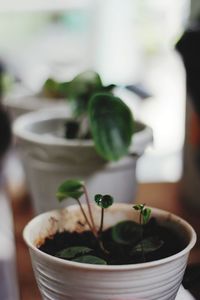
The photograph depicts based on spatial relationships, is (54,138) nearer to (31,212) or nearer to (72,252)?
(31,212)

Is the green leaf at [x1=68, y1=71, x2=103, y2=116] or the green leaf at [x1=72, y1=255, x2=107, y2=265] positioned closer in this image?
the green leaf at [x1=72, y1=255, x2=107, y2=265]

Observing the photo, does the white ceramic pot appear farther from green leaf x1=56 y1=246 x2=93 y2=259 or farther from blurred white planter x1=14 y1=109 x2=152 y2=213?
blurred white planter x1=14 y1=109 x2=152 y2=213

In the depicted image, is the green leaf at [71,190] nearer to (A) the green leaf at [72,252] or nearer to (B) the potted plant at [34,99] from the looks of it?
(A) the green leaf at [72,252]

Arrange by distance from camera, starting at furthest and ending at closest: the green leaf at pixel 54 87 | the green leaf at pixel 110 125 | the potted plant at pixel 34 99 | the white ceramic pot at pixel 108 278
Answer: the potted plant at pixel 34 99 < the green leaf at pixel 54 87 < the green leaf at pixel 110 125 < the white ceramic pot at pixel 108 278

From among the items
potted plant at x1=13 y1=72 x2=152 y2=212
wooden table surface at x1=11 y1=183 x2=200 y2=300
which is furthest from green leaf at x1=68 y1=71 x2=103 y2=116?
wooden table surface at x1=11 y1=183 x2=200 y2=300

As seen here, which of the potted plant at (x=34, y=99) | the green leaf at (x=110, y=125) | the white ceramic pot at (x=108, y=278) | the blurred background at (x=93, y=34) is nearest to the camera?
the white ceramic pot at (x=108, y=278)

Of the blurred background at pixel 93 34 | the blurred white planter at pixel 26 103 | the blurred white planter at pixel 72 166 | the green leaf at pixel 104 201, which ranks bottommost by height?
the blurred background at pixel 93 34

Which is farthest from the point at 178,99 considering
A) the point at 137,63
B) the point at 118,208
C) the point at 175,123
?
the point at 118,208

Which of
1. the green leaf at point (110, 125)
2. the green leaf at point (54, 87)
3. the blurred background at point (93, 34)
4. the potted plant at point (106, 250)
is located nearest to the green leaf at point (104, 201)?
the potted plant at point (106, 250)
